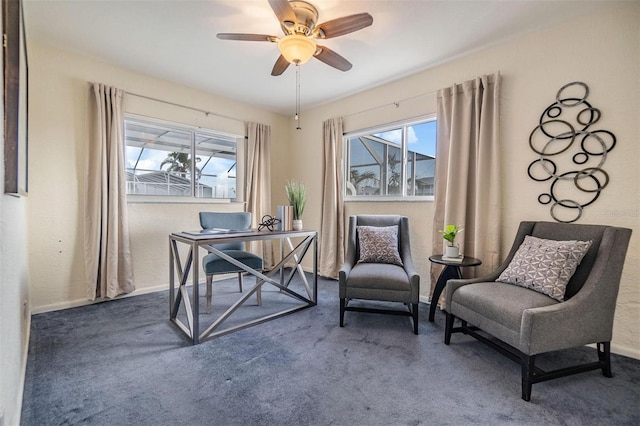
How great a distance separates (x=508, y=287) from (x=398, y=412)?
1.16 meters

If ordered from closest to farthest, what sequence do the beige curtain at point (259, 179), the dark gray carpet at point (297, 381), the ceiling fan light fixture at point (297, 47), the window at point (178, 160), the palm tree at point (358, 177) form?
1. the dark gray carpet at point (297, 381)
2. the ceiling fan light fixture at point (297, 47)
3. the window at point (178, 160)
4. the palm tree at point (358, 177)
5. the beige curtain at point (259, 179)

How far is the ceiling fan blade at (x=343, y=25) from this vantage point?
175 cm

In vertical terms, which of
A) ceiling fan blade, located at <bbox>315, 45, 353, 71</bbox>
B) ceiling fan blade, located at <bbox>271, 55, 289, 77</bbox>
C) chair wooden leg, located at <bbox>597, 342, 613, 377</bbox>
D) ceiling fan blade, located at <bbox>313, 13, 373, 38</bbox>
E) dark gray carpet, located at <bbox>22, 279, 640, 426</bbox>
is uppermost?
ceiling fan blade, located at <bbox>313, 13, 373, 38</bbox>

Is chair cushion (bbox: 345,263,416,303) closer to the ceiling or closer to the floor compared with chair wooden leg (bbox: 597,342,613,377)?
closer to the ceiling

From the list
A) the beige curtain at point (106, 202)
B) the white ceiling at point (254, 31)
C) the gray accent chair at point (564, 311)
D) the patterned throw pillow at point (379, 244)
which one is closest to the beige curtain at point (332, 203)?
the white ceiling at point (254, 31)

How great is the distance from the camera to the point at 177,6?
2072 millimetres

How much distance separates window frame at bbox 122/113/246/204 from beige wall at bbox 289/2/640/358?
2.21 meters

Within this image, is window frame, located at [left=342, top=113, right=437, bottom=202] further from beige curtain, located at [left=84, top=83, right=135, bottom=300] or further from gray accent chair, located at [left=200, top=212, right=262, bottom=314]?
beige curtain, located at [left=84, top=83, right=135, bottom=300]

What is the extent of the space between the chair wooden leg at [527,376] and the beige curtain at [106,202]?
348 cm

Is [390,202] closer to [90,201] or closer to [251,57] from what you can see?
[251,57]

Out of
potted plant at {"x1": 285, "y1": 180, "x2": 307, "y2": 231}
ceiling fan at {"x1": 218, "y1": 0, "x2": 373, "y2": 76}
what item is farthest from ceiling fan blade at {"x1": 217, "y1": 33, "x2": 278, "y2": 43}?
potted plant at {"x1": 285, "y1": 180, "x2": 307, "y2": 231}

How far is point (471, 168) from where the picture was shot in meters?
2.65

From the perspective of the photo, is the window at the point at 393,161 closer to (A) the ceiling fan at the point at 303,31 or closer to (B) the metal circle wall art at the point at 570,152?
(B) the metal circle wall art at the point at 570,152

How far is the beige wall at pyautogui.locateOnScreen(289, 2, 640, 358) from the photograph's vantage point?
195 centimetres
